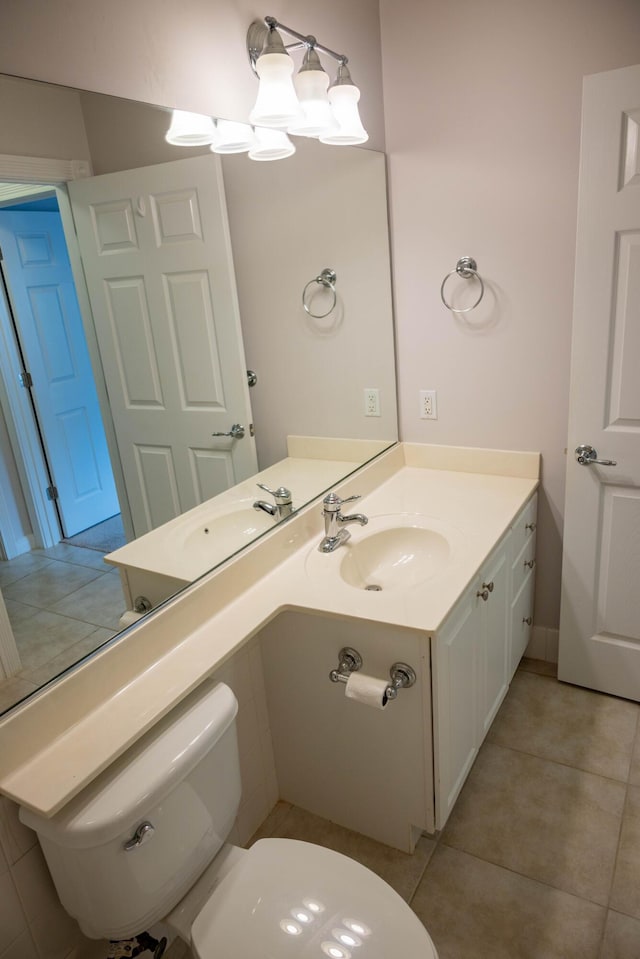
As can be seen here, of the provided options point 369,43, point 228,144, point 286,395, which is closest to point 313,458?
point 286,395

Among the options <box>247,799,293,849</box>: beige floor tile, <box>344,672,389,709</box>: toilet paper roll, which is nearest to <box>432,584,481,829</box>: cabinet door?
<box>344,672,389,709</box>: toilet paper roll

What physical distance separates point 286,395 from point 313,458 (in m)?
0.24

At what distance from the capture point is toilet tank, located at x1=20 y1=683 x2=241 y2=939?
109 cm

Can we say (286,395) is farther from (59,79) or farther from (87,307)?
(59,79)

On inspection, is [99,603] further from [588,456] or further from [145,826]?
[588,456]

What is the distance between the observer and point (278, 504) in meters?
1.88

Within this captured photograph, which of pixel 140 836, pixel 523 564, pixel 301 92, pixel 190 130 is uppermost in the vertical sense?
pixel 301 92

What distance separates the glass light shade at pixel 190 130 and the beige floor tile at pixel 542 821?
1953 millimetres

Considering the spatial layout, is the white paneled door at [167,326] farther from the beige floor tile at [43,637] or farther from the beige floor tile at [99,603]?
the beige floor tile at [43,637]

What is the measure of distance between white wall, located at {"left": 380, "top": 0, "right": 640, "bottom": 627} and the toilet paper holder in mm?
1090

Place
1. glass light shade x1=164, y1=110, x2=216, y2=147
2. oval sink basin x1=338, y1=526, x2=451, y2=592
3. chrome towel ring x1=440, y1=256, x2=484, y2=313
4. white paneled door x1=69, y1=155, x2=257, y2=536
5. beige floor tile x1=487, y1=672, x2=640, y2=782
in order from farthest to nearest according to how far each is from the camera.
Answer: chrome towel ring x1=440, y1=256, x2=484, y2=313
beige floor tile x1=487, y1=672, x2=640, y2=782
oval sink basin x1=338, y1=526, x2=451, y2=592
glass light shade x1=164, y1=110, x2=216, y2=147
white paneled door x1=69, y1=155, x2=257, y2=536

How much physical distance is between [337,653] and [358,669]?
0.07 metres

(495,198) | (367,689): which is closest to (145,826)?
(367,689)

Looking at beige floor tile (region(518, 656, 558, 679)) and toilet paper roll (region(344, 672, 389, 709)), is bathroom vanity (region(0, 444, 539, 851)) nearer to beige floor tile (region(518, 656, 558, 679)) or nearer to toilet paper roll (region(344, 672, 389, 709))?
toilet paper roll (region(344, 672, 389, 709))
